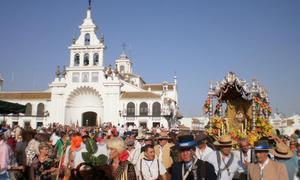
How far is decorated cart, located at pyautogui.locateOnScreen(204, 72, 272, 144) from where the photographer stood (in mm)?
17219

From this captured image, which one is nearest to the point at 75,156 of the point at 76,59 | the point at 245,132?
the point at 245,132

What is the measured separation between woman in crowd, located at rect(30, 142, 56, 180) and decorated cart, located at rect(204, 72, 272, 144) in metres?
11.6

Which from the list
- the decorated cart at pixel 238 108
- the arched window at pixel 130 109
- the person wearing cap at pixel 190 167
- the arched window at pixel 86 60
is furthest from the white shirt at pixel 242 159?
the arched window at pixel 86 60

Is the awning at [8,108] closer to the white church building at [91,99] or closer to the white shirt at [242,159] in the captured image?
the white shirt at [242,159]

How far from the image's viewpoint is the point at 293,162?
5.96 m

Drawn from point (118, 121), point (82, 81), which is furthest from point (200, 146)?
point (82, 81)

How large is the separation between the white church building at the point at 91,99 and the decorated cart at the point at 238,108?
2617 cm

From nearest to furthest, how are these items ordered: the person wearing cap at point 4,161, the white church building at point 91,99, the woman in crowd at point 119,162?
the woman in crowd at point 119,162, the person wearing cap at point 4,161, the white church building at point 91,99

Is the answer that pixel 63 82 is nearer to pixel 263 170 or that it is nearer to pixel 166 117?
pixel 166 117

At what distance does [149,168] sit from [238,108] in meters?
16.0

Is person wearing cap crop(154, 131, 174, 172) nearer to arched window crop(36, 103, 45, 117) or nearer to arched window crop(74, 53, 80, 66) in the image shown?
arched window crop(74, 53, 80, 66)

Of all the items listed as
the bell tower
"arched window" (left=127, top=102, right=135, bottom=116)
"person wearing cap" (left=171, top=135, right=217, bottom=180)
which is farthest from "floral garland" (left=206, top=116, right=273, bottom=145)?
the bell tower

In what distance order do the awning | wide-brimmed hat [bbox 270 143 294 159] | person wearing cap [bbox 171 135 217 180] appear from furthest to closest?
the awning → wide-brimmed hat [bbox 270 143 294 159] → person wearing cap [bbox 171 135 217 180]

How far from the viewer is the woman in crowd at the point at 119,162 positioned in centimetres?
466
